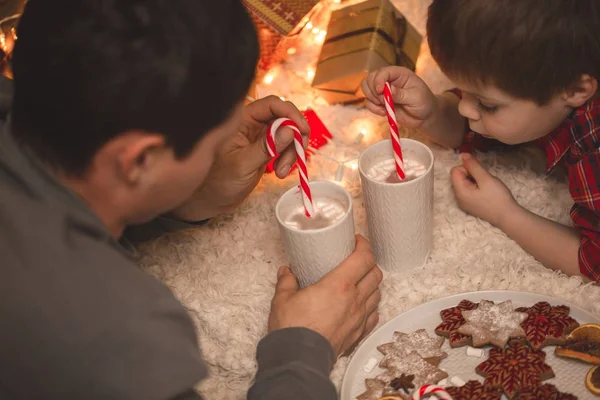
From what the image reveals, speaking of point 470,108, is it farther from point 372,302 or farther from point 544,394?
point 544,394

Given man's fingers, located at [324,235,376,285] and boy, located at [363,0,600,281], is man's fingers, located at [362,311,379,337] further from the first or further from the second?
boy, located at [363,0,600,281]

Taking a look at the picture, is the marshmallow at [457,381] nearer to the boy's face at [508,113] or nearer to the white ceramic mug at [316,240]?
the white ceramic mug at [316,240]

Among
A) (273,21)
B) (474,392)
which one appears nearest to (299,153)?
(474,392)

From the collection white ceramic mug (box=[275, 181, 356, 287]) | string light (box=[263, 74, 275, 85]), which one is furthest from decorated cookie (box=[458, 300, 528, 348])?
string light (box=[263, 74, 275, 85])

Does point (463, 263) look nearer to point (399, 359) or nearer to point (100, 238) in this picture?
point (399, 359)

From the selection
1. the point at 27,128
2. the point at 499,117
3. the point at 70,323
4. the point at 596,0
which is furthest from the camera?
the point at 499,117

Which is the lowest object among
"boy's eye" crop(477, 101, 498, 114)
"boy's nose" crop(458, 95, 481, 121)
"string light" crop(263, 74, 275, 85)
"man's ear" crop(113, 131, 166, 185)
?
"string light" crop(263, 74, 275, 85)

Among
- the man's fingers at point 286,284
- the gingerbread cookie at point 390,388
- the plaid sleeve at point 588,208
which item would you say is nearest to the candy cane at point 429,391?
the gingerbread cookie at point 390,388

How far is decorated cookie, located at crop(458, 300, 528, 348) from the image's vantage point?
1.04m

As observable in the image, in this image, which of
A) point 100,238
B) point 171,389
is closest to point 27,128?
point 100,238

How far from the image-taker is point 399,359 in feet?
3.43

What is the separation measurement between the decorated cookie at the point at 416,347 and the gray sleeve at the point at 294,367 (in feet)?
0.38

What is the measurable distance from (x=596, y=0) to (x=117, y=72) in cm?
72

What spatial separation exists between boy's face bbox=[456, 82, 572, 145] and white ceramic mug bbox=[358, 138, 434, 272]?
128 millimetres
